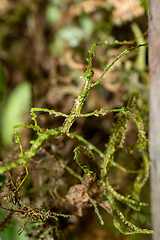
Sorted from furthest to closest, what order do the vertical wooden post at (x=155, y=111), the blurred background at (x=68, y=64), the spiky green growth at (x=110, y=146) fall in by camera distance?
1. the blurred background at (x=68, y=64)
2. the spiky green growth at (x=110, y=146)
3. the vertical wooden post at (x=155, y=111)

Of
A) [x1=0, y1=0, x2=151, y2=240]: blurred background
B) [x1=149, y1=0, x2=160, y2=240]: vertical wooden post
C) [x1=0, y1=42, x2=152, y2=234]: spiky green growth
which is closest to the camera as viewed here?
[x1=149, y1=0, x2=160, y2=240]: vertical wooden post

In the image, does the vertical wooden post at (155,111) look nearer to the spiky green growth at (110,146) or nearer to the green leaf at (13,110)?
the spiky green growth at (110,146)

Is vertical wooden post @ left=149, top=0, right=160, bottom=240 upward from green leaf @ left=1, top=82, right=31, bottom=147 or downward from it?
downward

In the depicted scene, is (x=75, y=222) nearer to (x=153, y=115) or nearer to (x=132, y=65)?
(x=153, y=115)

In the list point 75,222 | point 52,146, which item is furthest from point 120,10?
point 75,222

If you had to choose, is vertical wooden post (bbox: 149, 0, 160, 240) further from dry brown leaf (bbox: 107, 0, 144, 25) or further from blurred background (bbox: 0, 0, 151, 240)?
A: dry brown leaf (bbox: 107, 0, 144, 25)

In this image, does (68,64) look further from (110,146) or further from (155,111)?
(155,111)

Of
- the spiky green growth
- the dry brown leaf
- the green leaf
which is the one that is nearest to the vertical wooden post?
the spiky green growth

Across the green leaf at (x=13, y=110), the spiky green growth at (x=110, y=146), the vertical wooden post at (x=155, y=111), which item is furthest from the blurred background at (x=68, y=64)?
the vertical wooden post at (x=155, y=111)
